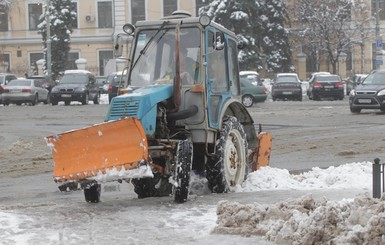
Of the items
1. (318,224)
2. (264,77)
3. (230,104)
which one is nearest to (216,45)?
(230,104)

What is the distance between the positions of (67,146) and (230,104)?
303 cm

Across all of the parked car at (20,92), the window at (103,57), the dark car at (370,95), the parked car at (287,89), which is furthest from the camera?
the window at (103,57)

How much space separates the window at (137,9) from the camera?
6656cm

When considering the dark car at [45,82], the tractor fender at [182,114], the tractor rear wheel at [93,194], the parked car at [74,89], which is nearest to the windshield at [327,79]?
the parked car at [74,89]

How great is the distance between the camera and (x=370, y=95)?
27.3 metres

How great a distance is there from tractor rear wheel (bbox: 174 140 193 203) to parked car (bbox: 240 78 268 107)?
26215 mm

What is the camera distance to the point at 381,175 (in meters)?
Answer: 8.77

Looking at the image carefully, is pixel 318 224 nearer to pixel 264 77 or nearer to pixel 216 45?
pixel 216 45

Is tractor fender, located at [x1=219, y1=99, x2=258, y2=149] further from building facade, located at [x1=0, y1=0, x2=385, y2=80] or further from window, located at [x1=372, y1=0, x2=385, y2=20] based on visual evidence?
window, located at [x1=372, y1=0, x2=385, y2=20]

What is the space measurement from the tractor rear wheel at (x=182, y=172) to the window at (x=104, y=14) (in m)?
58.2

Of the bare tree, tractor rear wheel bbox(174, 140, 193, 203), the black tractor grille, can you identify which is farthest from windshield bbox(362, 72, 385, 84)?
the bare tree

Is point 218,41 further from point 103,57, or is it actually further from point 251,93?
point 103,57

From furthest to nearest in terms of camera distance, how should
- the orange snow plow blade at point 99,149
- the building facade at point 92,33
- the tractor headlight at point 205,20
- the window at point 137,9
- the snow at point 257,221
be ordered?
the window at point 137,9 < the building facade at point 92,33 < the tractor headlight at point 205,20 < the orange snow plow blade at point 99,149 < the snow at point 257,221

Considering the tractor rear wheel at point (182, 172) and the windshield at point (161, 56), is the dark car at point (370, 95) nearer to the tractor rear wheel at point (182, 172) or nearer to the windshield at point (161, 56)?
the windshield at point (161, 56)
